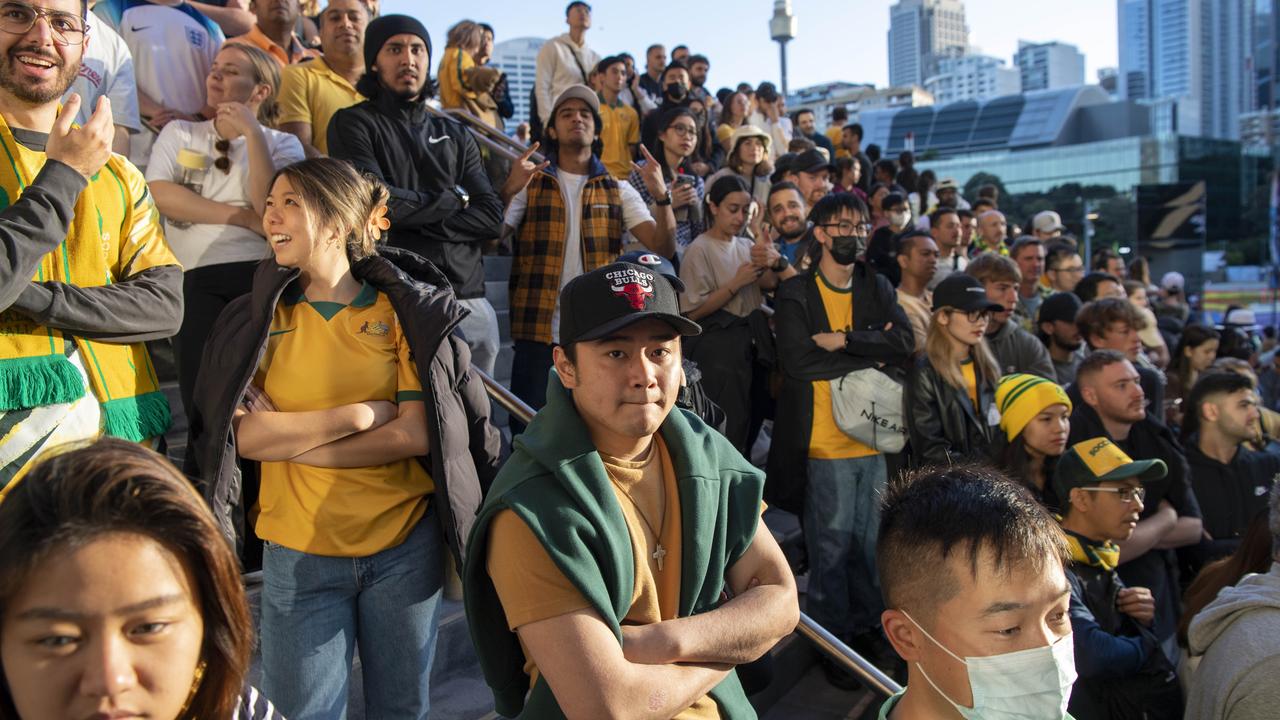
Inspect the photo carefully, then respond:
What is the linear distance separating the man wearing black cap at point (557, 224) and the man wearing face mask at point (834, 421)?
40.7 inches

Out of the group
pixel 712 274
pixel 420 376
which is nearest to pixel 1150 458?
pixel 712 274

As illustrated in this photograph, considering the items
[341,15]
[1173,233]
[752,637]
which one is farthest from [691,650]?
[1173,233]

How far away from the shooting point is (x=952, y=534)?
212 centimetres

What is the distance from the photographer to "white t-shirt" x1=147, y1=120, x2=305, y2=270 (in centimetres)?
373

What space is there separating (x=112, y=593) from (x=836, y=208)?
422 centimetres

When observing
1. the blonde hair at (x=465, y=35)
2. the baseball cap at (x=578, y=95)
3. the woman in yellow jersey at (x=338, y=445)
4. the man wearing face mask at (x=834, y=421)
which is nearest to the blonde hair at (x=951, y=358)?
the man wearing face mask at (x=834, y=421)

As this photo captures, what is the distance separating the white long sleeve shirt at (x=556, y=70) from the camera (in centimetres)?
877

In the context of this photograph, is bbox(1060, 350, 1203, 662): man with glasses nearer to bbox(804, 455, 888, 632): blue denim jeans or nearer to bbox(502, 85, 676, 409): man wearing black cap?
bbox(804, 455, 888, 632): blue denim jeans

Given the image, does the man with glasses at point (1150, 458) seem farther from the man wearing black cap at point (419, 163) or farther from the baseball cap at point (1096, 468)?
the man wearing black cap at point (419, 163)

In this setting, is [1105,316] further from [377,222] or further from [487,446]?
[377,222]

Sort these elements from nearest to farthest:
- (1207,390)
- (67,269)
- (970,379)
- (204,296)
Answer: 1. (67,269)
2. (204,296)
3. (970,379)
4. (1207,390)

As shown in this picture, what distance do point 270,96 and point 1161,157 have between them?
83.6 meters

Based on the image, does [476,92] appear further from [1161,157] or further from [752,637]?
[1161,157]

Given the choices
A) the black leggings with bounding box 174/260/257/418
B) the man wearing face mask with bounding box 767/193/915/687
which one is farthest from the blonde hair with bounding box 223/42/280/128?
the man wearing face mask with bounding box 767/193/915/687
